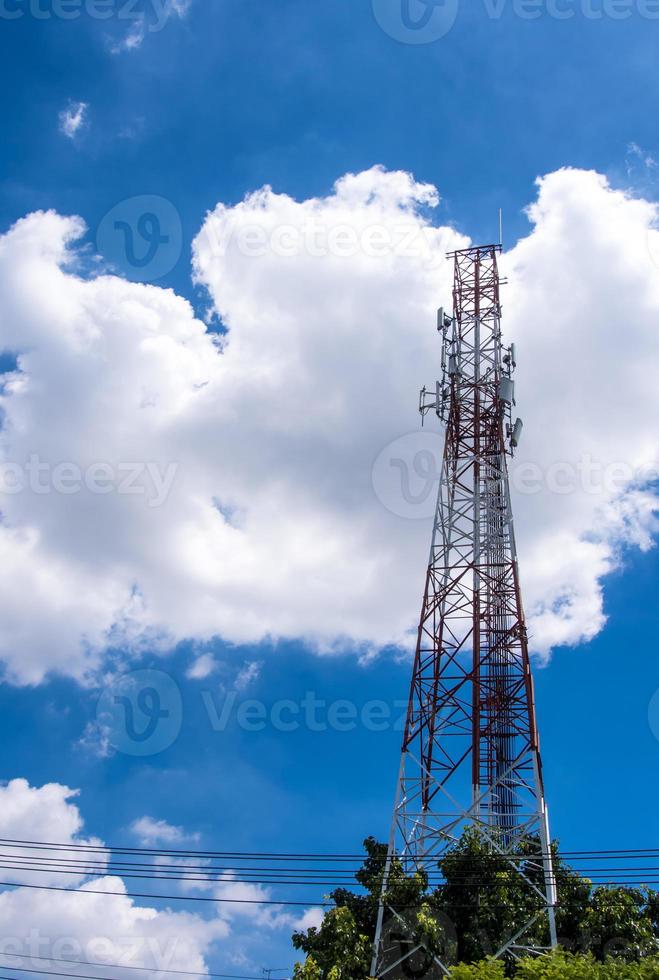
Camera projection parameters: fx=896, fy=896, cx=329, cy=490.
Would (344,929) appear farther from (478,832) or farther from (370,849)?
(478,832)

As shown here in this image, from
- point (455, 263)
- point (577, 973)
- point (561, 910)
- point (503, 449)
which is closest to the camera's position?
point (577, 973)

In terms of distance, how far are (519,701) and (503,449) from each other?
36.4ft

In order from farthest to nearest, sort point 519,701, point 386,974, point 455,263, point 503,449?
point 455,263
point 503,449
point 519,701
point 386,974

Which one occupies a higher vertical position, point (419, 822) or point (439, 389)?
point (439, 389)

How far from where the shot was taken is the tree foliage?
29.7 m

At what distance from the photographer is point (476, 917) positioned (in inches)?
1191

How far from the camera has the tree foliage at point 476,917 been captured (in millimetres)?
29734

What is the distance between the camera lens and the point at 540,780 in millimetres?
32094

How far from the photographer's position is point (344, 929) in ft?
102

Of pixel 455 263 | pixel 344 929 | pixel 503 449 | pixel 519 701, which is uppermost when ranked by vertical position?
pixel 455 263

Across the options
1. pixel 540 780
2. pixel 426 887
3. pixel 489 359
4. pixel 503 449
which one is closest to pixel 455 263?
pixel 489 359

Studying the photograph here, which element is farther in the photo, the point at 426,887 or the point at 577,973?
the point at 426,887

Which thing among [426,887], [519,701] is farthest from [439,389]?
[426,887]

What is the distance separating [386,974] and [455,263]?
1202 inches
